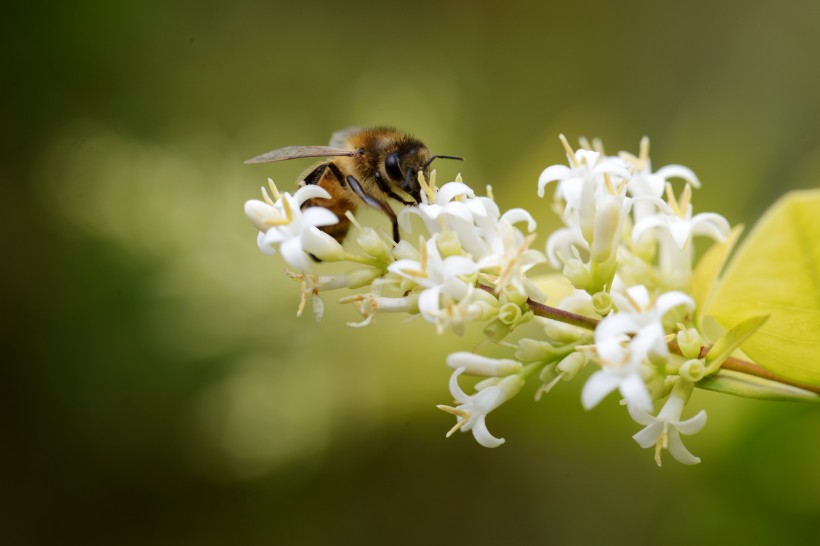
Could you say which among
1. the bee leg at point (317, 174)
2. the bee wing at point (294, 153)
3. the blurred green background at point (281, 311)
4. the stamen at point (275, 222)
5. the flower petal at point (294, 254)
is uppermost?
the bee wing at point (294, 153)

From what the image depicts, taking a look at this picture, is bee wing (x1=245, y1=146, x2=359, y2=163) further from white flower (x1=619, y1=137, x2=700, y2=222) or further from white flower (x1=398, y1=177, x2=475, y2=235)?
white flower (x1=619, y1=137, x2=700, y2=222)

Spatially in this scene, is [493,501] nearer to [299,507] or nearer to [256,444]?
[299,507]

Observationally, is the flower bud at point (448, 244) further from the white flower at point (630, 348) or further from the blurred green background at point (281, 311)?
the blurred green background at point (281, 311)

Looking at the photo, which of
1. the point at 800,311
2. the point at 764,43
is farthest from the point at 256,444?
the point at 764,43

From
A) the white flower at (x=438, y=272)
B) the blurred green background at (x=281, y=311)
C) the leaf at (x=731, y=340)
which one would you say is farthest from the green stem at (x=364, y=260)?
the blurred green background at (x=281, y=311)

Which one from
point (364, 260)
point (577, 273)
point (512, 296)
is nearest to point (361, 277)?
point (364, 260)

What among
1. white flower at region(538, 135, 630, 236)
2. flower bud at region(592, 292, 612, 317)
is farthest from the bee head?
flower bud at region(592, 292, 612, 317)

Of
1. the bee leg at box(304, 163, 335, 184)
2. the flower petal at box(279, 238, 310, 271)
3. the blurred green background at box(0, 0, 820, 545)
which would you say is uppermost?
the bee leg at box(304, 163, 335, 184)
